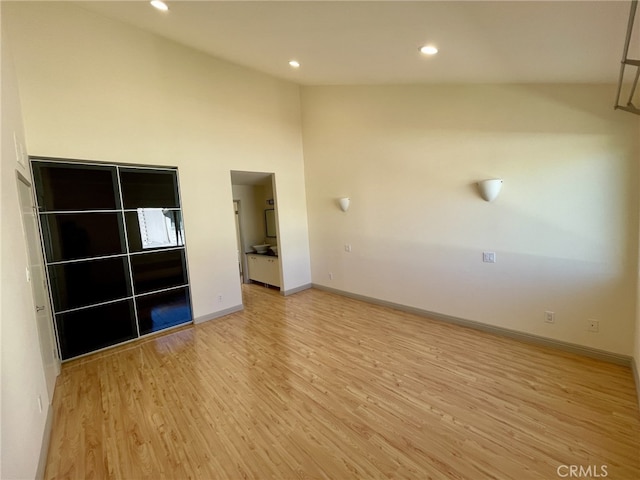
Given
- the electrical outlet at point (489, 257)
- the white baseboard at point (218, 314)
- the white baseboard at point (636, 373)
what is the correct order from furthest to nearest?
the white baseboard at point (218, 314)
the electrical outlet at point (489, 257)
the white baseboard at point (636, 373)

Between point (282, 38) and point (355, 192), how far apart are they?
245 centimetres

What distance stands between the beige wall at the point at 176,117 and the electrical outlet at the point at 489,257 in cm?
334

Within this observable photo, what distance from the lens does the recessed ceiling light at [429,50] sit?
251cm

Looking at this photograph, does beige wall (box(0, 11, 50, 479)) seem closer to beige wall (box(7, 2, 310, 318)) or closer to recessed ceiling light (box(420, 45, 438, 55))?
beige wall (box(7, 2, 310, 318))

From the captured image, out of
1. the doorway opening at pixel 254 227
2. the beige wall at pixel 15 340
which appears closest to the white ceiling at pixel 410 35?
the beige wall at pixel 15 340

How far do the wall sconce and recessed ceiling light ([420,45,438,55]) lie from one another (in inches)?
60.4

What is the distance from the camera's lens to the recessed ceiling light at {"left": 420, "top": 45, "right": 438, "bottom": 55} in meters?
2.51

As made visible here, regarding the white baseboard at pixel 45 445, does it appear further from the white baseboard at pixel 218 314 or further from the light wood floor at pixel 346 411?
the white baseboard at pixel 218 314

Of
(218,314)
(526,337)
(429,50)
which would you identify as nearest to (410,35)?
→ (429,50)

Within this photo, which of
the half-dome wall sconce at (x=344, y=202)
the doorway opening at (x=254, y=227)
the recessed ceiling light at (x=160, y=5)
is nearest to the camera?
the recessed ceiling light at (x=160, y=5)

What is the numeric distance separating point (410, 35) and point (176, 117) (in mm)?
3256

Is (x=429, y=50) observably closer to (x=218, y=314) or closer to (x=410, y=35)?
(x=410, y=35)

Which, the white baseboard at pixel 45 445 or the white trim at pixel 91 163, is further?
the white trim at pixel 91 163

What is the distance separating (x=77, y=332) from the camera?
329cm
